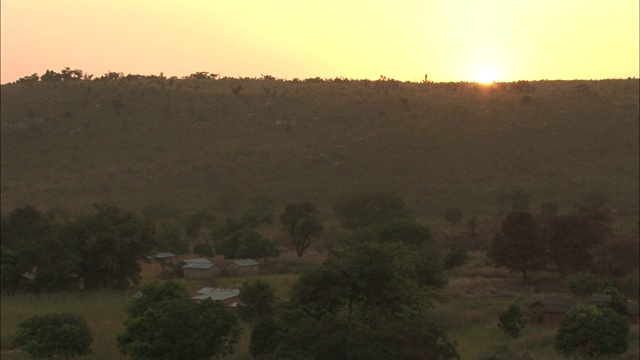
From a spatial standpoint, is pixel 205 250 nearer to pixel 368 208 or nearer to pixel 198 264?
pixel 198 264

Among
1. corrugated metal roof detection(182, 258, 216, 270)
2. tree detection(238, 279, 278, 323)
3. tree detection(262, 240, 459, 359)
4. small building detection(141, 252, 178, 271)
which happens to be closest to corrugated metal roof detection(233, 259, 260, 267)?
corrugated metal roof detection(182, 258, 216, 270)

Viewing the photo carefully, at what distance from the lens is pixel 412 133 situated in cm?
8075

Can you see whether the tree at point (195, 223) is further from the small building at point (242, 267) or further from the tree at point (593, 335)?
the tree at point (593, 335)

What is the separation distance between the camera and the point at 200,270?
39156 mm

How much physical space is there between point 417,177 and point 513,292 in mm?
36319

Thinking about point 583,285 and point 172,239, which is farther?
point 172,239

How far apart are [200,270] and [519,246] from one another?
16448mm

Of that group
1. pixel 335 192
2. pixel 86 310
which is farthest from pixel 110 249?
pixel 335 192

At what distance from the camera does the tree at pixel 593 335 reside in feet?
77.5

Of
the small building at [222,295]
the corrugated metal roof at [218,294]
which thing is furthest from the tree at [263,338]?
the corrugated metal roof at [218,294]

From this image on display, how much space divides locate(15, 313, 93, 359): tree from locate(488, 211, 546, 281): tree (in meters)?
21.4

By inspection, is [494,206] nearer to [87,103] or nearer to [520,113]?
[520,113]

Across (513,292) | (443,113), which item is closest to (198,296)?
(513,292)

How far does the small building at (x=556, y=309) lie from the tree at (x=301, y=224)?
1937 cm
